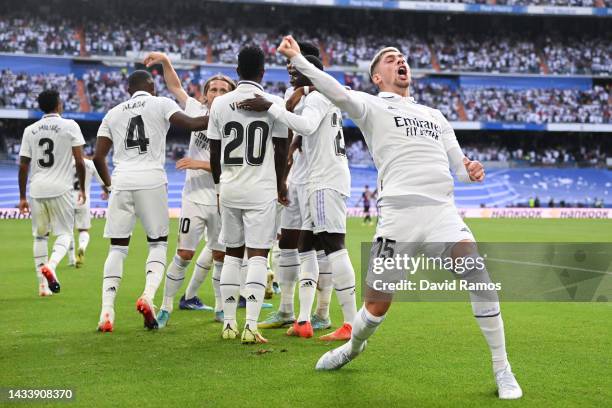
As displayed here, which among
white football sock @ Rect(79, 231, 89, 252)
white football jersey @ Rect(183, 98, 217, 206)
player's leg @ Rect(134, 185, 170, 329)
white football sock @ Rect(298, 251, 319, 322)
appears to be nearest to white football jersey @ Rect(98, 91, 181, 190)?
player's leg @ Rect(134, 185, 170, 329)

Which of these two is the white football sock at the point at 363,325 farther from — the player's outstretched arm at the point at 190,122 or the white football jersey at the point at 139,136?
the white football jersey at the point at 139,136

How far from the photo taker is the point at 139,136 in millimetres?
7113

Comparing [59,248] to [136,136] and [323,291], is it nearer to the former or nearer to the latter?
[136,136]

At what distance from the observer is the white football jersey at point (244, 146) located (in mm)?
6410

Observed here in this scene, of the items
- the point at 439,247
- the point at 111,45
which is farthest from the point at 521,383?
the point at 111,45

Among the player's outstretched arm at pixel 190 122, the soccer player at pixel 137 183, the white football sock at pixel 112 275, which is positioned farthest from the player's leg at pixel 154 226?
the player's outstretched arm at pixel 190 122

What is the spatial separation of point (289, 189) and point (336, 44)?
4640 centimetres

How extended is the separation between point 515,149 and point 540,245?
1350 inches

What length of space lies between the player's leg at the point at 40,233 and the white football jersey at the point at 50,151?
18 cm

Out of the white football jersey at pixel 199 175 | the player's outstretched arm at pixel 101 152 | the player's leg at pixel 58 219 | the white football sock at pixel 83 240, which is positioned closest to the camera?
the player's outstretched arm at pixel 101 152

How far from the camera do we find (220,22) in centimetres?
5162

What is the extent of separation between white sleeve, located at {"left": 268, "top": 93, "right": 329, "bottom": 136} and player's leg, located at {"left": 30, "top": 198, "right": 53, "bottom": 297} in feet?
15.6

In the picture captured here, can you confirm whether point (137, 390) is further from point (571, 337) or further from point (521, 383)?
point (571, 337)

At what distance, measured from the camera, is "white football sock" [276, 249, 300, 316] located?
7.44 meters
